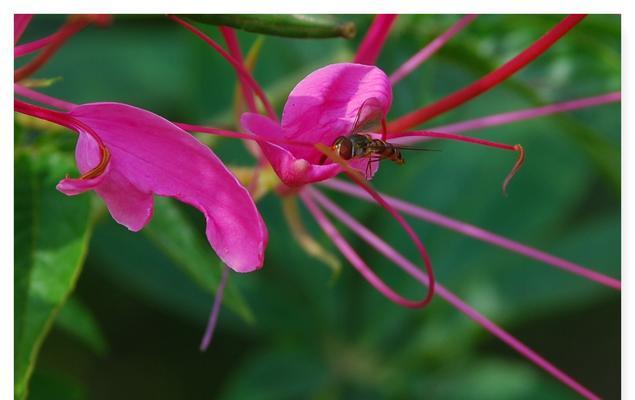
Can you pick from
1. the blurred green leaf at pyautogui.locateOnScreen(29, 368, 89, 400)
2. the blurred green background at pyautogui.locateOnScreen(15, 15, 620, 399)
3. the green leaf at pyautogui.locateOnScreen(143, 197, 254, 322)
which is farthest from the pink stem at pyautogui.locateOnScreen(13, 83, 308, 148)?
the blurred green background at pyautogui.locateOnScreen(15, 15, 620, 399)

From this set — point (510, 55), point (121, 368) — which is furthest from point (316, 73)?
point (121, 368)

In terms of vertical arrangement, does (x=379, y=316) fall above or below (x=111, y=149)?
below

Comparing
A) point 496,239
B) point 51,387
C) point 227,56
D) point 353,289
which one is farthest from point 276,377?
point 227,56

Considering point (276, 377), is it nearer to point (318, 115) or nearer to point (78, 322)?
point (78, 322)

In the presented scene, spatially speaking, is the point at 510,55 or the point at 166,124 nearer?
the point at 166,124

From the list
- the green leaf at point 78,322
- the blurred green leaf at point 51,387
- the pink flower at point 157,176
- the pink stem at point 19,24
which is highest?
the pink flower at point 157,176

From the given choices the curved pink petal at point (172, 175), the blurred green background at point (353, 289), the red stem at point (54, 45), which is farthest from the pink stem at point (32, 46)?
the blurred green background at point (353, 289)

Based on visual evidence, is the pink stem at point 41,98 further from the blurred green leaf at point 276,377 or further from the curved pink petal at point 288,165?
the blurred green leaf at point 276,377

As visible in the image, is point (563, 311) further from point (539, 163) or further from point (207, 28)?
point (207, 28)
